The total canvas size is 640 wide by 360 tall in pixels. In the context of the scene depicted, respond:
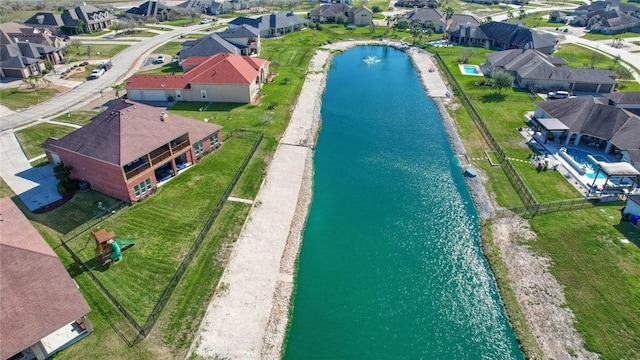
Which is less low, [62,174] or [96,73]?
[96,73]

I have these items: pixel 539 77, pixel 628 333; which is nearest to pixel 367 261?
pixel 628 333

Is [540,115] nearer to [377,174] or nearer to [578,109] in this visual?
[578,109]

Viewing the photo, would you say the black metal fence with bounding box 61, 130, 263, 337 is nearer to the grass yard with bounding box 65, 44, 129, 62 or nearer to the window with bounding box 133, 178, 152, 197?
the window with bounding box 133, 178, 152, 197

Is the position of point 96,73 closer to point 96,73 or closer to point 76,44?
point 96,73

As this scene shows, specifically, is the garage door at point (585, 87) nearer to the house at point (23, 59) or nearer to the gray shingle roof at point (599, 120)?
the gray shingle roof at point (599, 120)

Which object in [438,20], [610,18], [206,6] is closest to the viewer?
[610,18]

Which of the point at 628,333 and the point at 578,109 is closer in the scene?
the point at 628,333

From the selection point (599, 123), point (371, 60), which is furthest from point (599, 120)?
point (371, 60)
